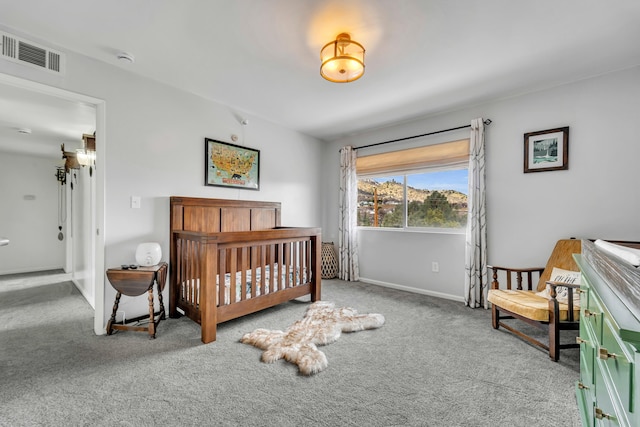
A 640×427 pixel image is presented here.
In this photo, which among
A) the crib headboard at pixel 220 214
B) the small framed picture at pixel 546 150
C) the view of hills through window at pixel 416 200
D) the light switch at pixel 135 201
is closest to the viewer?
the light switch at pixel 135 201

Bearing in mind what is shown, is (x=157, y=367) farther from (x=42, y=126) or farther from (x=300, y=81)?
(x=42, y=126)

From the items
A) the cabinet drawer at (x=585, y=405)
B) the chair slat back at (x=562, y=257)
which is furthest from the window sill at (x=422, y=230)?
the cabinet drawer at (x=585, y=405)

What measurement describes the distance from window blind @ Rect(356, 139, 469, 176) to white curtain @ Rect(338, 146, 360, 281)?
147 millimetres

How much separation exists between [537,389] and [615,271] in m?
1.15

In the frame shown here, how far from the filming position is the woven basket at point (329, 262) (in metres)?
4.48

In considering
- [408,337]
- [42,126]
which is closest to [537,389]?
[408,337]

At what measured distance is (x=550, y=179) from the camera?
2805mm

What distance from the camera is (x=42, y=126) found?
11.9 ft

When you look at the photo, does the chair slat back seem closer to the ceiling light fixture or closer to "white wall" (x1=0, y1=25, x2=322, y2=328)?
the ceiling light fixture

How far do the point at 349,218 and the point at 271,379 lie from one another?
2.87 m

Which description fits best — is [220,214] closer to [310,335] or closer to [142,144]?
[142,144]

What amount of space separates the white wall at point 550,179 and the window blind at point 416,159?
17 centimetres

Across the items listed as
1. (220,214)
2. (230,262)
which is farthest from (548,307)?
(220,214)

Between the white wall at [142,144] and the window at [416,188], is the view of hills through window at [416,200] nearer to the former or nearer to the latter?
the window at [416,188]
